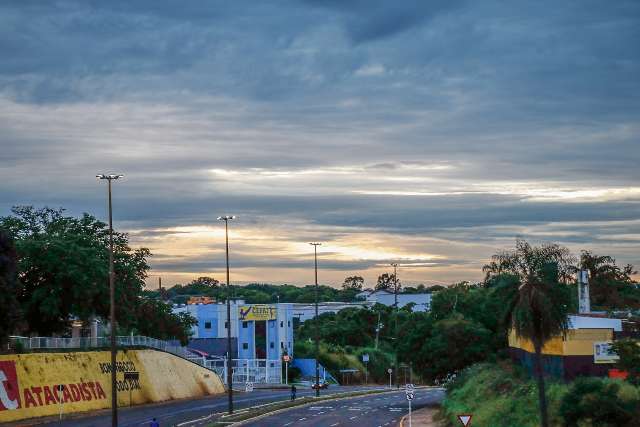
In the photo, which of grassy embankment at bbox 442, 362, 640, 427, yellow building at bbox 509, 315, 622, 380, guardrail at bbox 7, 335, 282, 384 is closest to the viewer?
grassy embankment at bbox 442, 362, 640, 427

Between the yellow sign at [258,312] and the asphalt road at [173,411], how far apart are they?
120ft

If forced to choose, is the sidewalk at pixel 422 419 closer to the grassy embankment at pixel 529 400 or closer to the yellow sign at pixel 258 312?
the grassy embankment at pixel 529 400

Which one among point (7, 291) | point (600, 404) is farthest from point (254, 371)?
point (600, 404)

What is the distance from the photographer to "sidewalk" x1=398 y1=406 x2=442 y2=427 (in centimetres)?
6262

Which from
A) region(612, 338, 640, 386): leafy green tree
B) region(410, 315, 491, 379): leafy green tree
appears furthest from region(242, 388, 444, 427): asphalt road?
region(612, 338, 640, 386): leafy green tree

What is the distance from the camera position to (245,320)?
136000 mm

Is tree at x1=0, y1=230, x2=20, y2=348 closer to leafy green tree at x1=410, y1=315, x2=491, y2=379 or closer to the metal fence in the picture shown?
leafy green tree at x1=410, y1=315, x2=491, y2=379

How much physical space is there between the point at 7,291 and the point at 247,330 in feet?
259

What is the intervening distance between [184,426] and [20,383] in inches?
488

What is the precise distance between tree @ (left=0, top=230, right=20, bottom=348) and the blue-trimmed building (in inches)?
2902

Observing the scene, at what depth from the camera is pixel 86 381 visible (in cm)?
7412

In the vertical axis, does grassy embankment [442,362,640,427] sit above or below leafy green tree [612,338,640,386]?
below

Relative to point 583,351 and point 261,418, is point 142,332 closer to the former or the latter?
point 261,418

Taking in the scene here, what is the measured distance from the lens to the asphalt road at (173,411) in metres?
64.7
